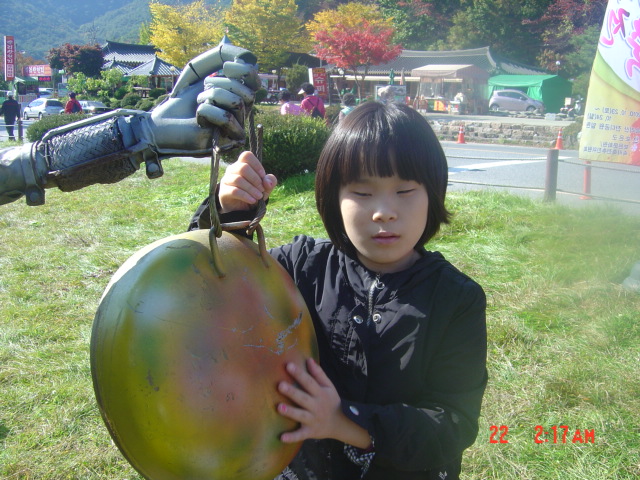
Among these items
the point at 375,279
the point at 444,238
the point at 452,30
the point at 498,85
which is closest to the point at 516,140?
the point at 444,238

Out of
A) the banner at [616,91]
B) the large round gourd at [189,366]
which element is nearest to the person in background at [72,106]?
the banner at [616,91]

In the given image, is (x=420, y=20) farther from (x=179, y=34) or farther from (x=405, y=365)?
(x=405, y=365)

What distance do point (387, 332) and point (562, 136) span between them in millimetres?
17444

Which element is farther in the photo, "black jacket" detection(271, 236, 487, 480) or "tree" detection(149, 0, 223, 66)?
"tree" detection(149, 0, 223, 66)

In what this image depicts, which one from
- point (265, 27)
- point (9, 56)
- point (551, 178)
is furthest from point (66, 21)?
point (551, 178)

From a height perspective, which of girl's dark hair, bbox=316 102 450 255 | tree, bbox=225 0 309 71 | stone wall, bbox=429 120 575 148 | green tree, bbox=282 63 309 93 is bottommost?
stone wall, bbox=429 120 575 148

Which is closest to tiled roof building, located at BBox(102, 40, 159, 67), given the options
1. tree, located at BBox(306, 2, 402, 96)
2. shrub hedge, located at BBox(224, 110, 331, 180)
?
tree, located at BBox(306, 2, 402, 96)

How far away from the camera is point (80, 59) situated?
4984 cm

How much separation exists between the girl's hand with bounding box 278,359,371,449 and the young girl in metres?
0.02

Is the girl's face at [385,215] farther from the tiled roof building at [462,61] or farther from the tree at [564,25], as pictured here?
the tree at [564,25]

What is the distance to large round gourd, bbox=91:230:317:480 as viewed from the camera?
3.30ft

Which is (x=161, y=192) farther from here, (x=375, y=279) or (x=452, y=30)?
(x=452, y=30)

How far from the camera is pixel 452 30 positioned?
149ft
